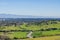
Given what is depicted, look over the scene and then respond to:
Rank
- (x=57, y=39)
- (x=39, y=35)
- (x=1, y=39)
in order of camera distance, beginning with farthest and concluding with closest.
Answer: (x=39, y=35)
(x=57, y=39)
(x=1, y=39)

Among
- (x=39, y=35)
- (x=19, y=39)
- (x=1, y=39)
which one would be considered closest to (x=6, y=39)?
(x=1, y=39)

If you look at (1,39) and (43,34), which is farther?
(43,34)

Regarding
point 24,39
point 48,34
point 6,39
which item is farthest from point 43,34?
point 6,39

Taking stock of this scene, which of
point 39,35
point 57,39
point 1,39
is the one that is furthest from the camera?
point 39,35

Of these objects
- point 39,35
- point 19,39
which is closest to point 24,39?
point 19,39

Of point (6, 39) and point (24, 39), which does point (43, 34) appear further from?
point (6, 39)

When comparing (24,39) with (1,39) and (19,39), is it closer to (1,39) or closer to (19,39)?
(19,39)

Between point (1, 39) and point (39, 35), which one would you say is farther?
point (39, 35)
